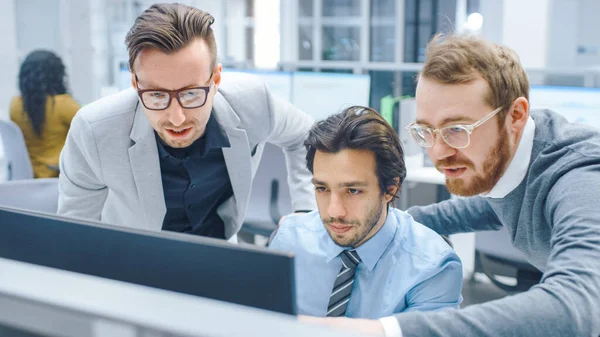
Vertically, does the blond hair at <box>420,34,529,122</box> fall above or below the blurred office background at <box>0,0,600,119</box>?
below

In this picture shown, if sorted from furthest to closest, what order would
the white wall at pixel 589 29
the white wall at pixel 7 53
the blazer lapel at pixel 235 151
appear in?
the white wall at pixel 589 29, the white wall at pixel 7 53, the blazer lapel at pixel 235 151

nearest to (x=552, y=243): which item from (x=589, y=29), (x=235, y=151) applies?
(x=235, y=151)

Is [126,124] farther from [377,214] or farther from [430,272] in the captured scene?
[430,272]

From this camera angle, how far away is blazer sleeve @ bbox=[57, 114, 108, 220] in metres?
1.41

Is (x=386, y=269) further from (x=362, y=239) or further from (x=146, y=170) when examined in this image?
(x=146, y=170)

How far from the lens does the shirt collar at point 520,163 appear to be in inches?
42.0

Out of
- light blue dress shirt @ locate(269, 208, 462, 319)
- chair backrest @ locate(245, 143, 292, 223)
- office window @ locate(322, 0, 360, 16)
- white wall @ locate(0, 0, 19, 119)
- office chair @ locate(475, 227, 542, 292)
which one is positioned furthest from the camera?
office window @ locate(322, 0, 360, 16)

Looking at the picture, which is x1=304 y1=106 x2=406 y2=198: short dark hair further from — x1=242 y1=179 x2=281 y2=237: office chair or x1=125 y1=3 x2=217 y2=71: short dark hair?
x1=242 y1=179 x2=281 y2=237: office chair

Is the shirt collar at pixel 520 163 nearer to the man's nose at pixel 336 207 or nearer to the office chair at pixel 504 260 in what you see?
the man's nose at pixel 336 207

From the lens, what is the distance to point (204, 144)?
1502 millimetres

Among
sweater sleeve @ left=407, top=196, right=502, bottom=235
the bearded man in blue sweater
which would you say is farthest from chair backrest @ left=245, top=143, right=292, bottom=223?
the bearded man in blue sweater

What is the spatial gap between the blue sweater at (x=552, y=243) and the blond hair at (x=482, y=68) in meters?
0.09

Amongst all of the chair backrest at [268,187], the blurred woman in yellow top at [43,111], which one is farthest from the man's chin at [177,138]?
the blurred woman in yellow top at [43,111]

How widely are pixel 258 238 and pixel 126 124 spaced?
2.23m
